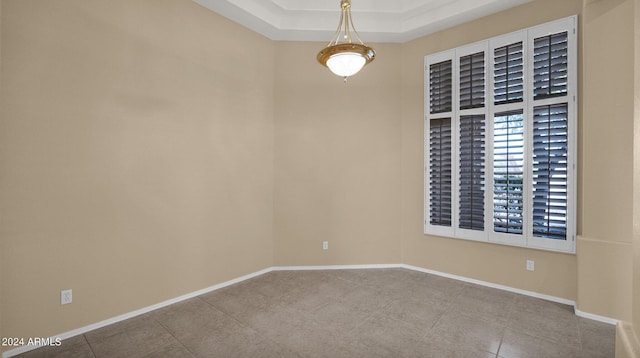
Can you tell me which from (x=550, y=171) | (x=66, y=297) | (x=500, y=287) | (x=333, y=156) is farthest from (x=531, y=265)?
(x=66, y=297)

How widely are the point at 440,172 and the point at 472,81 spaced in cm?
127

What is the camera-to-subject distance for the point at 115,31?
296 centimetres

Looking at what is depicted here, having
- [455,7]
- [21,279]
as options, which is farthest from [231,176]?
[455,7]

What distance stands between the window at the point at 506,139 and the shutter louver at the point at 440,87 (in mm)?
14

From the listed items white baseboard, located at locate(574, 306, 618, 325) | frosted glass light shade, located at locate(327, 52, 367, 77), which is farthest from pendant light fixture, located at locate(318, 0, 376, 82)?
white baseboard, located at locate(574, 306, 618, 325)

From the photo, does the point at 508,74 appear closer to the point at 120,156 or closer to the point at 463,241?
the point at 463,241

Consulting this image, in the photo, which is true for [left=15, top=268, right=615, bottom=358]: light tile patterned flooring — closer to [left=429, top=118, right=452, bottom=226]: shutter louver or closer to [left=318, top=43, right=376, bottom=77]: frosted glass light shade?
[left=429, top=118, right=452, bottom=226]: shutter louver

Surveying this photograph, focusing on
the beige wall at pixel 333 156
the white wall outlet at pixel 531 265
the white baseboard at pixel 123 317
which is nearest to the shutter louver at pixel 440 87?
the beige wall at pixel 333 156

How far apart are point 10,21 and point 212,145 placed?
1.98m

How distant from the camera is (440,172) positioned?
432cm

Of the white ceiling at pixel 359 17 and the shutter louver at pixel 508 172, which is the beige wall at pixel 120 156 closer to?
the white ceiling at pixel 359 17

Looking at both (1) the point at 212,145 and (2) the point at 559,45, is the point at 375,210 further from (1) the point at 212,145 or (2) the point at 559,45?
(2) the point at 559,45

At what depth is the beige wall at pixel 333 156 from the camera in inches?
182

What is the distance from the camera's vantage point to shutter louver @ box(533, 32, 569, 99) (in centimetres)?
336
